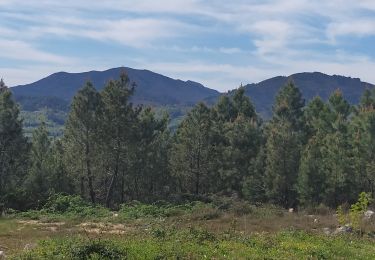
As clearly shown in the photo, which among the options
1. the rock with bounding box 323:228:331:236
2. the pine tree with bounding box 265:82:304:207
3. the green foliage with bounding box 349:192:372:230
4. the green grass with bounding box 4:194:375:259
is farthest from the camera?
the pine tree with bounding box 265:82:304:207

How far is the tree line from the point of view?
133ft

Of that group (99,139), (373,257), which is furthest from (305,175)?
(373,257)

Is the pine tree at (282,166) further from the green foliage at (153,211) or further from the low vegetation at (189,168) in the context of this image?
the green foliage at (153,211)

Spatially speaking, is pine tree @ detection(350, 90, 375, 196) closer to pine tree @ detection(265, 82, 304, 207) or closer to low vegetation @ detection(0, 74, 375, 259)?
low vegetation @ detection(0, 74, 375, 259)

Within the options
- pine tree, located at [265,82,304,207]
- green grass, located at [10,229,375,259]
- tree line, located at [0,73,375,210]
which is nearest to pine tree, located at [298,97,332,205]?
tree line, located at [0,73,375,210]

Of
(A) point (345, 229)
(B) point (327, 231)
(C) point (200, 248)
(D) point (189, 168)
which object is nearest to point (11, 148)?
(D) point (189, 168)

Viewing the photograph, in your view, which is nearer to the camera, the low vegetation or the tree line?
the low vegetation

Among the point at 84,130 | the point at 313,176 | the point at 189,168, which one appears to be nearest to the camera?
the point at 84,130

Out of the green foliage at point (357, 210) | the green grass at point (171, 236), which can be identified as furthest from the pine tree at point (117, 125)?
the green foliage at point (357, 210)

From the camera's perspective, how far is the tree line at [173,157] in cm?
4062

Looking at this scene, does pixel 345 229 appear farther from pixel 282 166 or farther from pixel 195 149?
pixel 195 149

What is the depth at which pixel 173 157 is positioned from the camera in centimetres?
4881

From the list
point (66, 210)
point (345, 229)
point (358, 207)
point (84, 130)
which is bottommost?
point (66, 210)

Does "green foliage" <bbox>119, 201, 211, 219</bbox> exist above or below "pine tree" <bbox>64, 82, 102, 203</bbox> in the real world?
below
